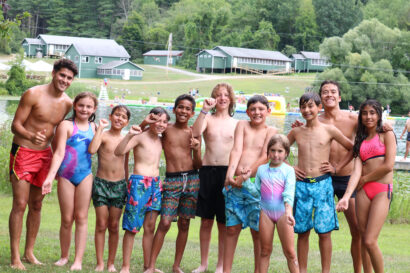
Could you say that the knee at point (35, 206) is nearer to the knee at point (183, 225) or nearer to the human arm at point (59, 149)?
the human arm at point (59, 149)

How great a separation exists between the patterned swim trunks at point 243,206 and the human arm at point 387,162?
1035 millimetres

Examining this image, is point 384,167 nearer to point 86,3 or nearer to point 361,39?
point 361,39

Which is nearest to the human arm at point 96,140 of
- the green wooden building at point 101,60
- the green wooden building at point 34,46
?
the green wooden building at point 101,60

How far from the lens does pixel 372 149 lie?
515 centimetres

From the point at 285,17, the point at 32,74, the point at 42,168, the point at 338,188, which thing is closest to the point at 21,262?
the point at 42,168

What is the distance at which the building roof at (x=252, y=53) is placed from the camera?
218ft

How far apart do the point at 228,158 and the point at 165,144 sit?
654 mm

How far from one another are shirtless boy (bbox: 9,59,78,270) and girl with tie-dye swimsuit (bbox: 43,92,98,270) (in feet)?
0.47

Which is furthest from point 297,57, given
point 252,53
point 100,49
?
point 100,49

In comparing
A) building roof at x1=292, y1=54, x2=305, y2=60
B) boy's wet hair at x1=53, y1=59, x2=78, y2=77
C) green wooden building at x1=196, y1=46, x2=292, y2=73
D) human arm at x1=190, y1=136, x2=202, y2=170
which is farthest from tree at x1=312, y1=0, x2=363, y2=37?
boy's wet hair at x1=53, y1=59, x2=78, y2=77

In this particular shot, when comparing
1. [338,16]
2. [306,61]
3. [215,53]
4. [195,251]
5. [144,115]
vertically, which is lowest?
[195,251]

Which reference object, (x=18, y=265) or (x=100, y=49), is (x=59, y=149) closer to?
(x=18, y=265)

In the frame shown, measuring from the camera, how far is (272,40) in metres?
76.9

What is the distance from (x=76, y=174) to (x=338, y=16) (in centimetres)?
7839
